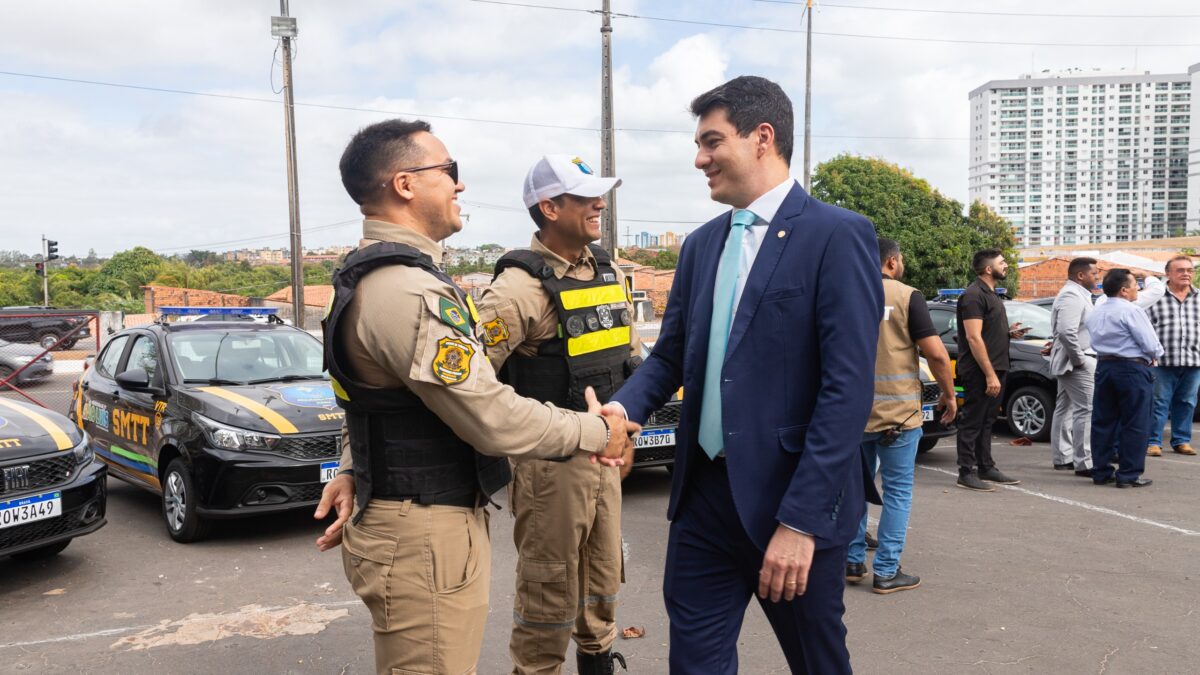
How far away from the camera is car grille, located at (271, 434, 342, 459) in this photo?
5762 millimetres

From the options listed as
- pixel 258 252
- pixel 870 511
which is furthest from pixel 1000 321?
pixel 258 252

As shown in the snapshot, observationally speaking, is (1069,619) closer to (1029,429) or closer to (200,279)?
(1029,429)

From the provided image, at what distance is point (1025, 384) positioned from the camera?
9820 millimetres

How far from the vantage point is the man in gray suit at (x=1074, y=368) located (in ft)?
25.4

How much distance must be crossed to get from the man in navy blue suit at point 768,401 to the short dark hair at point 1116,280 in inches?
253

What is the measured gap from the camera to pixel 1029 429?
9820 millimetres

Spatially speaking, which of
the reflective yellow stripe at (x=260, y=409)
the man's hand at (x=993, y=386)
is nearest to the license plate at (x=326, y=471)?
the reflective yellow stripe at (x=260, y=409)

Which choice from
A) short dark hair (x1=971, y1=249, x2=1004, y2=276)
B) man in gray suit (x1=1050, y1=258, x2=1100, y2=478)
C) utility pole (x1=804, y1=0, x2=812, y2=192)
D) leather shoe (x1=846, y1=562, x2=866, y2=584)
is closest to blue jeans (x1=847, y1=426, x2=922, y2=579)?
leather shoe (x1=846, y1=562, x2=866, y2=584)

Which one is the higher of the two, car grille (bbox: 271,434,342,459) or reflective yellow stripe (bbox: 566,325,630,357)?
reflective yellow stripe (bbox: 566,325,630,357)

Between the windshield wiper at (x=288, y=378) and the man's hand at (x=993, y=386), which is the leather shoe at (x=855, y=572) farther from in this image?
the windshield wiper at (x=288, y=378)

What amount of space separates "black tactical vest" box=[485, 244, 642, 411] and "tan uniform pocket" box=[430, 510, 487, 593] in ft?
3.44

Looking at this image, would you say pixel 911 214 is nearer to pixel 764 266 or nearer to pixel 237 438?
Answer: pixel 237 438

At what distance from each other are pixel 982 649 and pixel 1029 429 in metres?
6.65

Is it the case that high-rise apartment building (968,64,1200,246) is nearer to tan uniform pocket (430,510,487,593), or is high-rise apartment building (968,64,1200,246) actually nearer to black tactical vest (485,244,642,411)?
black tactical vest (485,244,642,411)
